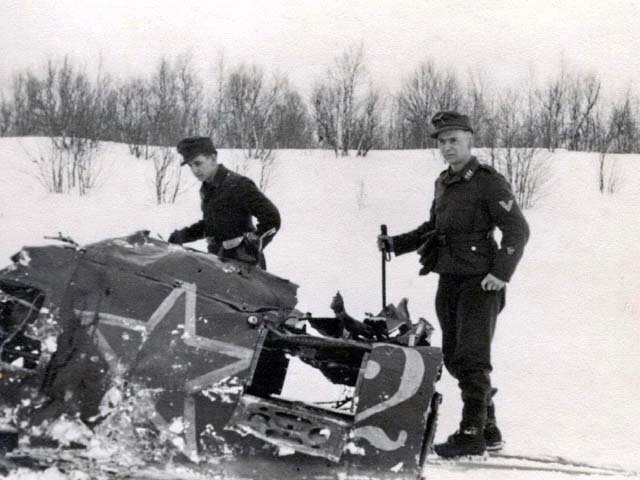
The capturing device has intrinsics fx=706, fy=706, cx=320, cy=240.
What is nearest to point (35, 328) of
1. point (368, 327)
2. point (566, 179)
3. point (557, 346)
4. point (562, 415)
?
point (368, 327)

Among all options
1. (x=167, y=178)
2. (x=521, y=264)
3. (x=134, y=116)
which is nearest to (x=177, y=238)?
(x=521, y=264)

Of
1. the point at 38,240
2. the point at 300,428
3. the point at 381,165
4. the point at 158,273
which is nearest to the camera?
the point at 300,428

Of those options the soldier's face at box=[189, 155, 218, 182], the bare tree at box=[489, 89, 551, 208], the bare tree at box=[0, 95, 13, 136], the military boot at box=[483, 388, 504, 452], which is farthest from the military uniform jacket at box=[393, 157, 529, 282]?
the bare tree at box=[0, 95, 13, 136]

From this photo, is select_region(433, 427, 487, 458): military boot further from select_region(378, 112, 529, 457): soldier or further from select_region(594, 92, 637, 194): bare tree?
select_region(594, 92, 637, 194): bare tree

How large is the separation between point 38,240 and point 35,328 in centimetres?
776

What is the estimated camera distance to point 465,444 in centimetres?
407

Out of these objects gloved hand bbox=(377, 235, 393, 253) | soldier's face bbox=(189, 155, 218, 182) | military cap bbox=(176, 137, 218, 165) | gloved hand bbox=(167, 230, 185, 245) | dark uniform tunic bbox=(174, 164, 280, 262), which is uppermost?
military cap bbox=(176, 137, 218, 165)

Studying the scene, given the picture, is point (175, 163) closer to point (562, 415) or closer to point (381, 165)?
point (381, 165)

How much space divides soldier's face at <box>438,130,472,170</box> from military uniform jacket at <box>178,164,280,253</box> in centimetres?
127

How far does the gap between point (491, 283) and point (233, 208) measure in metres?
1.89

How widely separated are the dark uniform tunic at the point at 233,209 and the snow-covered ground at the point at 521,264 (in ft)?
6.40

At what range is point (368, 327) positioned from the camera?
368cm

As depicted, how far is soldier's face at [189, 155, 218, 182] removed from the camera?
4.91 metres

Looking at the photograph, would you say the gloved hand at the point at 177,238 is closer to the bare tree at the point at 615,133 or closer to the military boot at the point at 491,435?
the military boot at the point at 491,435
